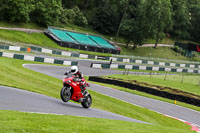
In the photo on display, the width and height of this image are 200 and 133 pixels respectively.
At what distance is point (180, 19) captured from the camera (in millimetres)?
96312

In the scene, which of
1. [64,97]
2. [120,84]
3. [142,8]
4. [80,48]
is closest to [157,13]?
[142,8]

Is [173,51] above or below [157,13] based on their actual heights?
below

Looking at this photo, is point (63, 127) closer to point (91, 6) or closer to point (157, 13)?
point (157, 13)

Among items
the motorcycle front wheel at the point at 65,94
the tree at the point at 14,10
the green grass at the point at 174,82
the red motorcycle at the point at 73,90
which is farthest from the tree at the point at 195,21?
the motorcycle front wheel at the point at 65,94

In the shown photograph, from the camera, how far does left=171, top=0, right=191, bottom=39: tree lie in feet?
311

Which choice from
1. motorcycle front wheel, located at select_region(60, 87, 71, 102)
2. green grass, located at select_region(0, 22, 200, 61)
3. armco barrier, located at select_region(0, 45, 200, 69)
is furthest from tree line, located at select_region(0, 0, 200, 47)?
motorcycle front wheel, located at select_region(60, 87, 71, 102)

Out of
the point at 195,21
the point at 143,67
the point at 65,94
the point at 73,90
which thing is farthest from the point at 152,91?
the point at 195,21

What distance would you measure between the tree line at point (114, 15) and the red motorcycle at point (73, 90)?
4827 centimetres

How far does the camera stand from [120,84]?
1222 inches

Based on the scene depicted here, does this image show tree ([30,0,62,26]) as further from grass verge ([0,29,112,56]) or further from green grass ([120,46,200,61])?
green grass ([120,46,200,61])

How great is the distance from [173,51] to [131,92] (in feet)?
194

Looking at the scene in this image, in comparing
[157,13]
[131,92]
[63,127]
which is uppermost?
[157,13]

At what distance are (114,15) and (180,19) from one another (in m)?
23.7

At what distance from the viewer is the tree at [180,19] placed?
311 feet
